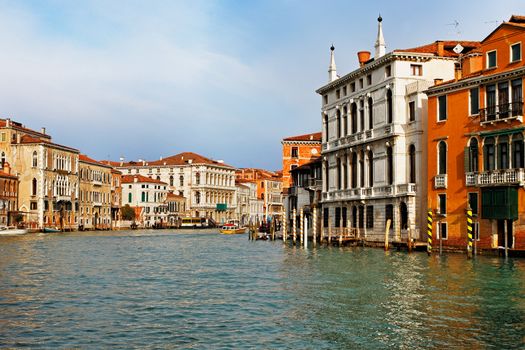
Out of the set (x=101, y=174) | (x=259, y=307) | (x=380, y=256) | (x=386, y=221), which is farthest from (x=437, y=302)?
(x=101, y=174)

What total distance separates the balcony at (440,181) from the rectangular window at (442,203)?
35 centimetres

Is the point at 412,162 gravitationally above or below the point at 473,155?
above

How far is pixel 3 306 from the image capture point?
44.2ft

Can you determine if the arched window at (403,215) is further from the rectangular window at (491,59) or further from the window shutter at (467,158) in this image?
the rectangular window at (491,59)

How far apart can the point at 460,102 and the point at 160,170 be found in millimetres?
70609

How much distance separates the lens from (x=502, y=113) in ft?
77.9

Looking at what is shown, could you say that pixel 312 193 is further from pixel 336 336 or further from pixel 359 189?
pixel 336 336

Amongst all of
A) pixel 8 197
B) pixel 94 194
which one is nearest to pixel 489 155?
pixel 8 197

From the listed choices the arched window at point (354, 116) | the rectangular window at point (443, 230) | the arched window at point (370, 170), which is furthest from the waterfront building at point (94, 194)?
the rectangular window at point (443, 230)

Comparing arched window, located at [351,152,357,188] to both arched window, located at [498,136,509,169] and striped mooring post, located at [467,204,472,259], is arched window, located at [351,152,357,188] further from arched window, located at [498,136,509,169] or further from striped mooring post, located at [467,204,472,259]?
striped mooring post, located at [467,204,472,259]

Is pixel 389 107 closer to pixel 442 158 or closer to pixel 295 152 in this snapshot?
pixel 442 158

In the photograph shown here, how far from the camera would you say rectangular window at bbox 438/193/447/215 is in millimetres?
26500

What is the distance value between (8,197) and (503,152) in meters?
44.1

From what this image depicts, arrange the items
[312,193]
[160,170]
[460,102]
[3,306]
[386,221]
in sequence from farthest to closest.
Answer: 1. [160,170]
2. [312,193]
3. [386,221]
4. [460,102]
5. [3,306]
